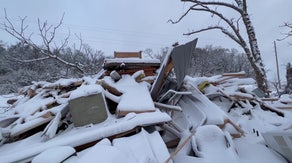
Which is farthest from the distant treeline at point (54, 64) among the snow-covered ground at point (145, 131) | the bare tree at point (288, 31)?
the bare tree at point (288, 31)

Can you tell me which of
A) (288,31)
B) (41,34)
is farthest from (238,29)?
(41,34)

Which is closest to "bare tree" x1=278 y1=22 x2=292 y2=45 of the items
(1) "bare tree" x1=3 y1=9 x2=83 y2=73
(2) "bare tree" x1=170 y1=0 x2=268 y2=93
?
(2) "bare tree" x1=170 y1=0 x2=268 y2=93

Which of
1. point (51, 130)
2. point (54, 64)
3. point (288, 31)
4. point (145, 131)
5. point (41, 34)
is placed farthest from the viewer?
point (54, 64)

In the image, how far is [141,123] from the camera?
1865 mm

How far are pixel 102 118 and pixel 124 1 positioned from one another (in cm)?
1117

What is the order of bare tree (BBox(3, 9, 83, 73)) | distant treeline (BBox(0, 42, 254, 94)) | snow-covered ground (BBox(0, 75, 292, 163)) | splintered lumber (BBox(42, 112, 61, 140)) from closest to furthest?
1. snow-covered ground (BBox(0, 75, 292, 163))
2. splintered lumber (BBox(42, 112, 61, 140))
3. bare tree (BBox(3, 9, 83, 73))
4. distant treeline (BBox(0, 42, 254, 94))

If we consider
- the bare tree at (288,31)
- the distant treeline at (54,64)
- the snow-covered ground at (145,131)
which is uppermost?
the bare tree at (288,31)

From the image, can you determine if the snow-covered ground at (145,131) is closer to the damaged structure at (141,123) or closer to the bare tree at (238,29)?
the damaged structure at (141,123)

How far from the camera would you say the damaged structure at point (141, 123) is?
1.60 meters

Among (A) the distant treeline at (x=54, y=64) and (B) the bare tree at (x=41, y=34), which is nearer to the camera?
(B) the bare tree at (x=41, y=34)

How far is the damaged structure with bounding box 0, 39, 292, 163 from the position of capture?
1597 mm

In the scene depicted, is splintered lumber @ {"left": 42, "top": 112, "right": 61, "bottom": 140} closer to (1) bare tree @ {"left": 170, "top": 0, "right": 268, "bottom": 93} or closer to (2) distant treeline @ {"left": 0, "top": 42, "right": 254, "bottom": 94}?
(2) distant treeline @ {"left": 0, "top": 42, "right": 254, "bottom": 94}

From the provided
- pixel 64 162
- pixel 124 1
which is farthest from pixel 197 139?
pixel 124 1

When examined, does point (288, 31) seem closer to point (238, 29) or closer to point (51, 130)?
point (238, 29)
